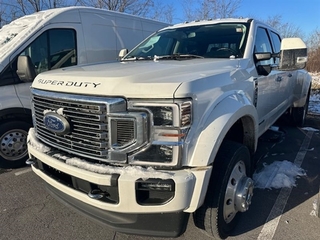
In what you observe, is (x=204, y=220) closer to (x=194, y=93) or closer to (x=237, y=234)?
(x=237, y=234)

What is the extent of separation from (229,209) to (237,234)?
349 mm

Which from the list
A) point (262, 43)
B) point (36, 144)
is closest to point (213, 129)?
point (36, 144)

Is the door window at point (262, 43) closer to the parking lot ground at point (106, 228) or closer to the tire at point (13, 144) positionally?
the parking lot ground at point (106, 228)

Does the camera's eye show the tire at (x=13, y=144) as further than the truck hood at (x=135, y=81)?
Yes

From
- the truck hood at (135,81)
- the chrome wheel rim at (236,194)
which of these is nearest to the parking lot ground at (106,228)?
the chrome wheel rim at (236,194)

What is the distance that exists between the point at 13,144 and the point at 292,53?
12.9 ft

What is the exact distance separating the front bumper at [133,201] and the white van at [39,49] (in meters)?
2.25

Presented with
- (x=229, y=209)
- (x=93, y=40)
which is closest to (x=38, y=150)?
(x=229, y=209)

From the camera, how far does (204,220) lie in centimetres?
238

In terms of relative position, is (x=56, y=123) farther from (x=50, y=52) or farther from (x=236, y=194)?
(x=50, y=52)

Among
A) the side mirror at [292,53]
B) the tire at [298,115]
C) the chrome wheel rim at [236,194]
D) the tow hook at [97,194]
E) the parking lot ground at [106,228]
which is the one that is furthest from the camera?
the tire at [298,115]

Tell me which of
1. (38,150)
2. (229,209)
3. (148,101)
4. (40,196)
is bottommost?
(40,196)

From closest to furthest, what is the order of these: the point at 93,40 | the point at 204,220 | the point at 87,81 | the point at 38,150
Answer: the point at 87,81, the point at 204,220, the point at 38,150, the point at 93,40

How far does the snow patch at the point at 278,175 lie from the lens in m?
3.61
